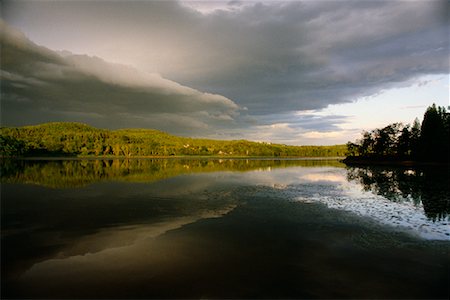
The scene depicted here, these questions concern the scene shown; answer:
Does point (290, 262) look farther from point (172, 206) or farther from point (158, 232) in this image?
point (172, 206)

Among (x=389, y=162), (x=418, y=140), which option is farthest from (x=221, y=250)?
(x=389, y=162)

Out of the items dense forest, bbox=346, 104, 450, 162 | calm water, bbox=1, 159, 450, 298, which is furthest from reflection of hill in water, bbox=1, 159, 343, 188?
dense forest, bbox=346, 104, 450, 162

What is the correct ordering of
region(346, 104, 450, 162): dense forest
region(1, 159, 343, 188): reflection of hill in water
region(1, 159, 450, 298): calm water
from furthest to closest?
region(346, 104, 450, 162): dense forest, region(1, 159, 343, 188): reflection of hill in water, region(1, 159, 450, 298): calm water

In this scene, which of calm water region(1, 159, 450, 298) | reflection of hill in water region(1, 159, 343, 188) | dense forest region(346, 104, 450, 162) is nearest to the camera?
calm water region(1, 159, 450, 298)

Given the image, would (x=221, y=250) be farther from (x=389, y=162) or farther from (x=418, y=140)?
(x=389, y=162)

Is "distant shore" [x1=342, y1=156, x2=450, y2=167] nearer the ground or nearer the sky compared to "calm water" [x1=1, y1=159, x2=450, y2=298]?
nearer the sky

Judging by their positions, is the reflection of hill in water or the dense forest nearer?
the reflection of hill in water

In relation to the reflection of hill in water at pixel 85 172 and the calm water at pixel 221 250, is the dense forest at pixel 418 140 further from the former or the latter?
the calm water at pixel 221 250

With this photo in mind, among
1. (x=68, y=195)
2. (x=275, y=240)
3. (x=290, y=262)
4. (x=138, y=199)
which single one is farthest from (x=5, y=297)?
(x=68, y=195)

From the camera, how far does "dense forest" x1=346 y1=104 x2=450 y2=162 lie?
3656 inches

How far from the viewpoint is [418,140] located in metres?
107

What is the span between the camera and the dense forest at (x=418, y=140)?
9288 centimetres

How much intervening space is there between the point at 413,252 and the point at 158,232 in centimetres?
1477

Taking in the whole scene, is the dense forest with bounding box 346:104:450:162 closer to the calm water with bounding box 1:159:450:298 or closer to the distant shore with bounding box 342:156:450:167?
the distant shore with bounding box 342:156:450:167
